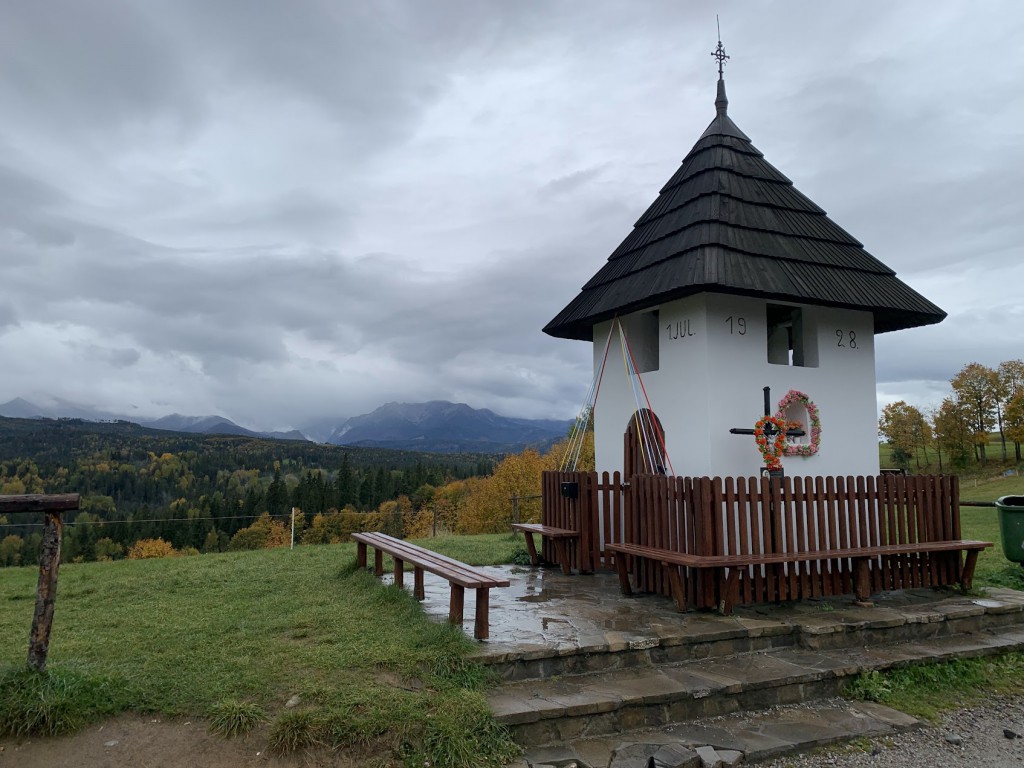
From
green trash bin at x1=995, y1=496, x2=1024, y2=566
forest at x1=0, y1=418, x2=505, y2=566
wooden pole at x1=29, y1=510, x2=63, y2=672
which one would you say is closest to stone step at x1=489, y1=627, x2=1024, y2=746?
wooden pole at x1=29, y1=510, x2=63, y2=672

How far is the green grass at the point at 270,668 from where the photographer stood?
4090mm

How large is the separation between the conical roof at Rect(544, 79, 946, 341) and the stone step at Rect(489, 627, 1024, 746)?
13.2ft

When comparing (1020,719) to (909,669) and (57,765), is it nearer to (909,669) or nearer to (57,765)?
(909,669)

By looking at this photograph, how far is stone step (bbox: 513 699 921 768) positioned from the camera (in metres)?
4.18

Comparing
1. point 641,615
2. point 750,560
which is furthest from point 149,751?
point 750,560

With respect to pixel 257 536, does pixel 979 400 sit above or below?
above

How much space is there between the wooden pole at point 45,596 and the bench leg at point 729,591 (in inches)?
219

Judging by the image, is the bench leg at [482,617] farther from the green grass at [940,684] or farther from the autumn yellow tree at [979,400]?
the autumn yellow tree at [979,400]

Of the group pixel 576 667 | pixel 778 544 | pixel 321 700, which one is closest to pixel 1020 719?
pixel 778 544

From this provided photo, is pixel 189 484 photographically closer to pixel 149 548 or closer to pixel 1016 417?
pixel 149 548

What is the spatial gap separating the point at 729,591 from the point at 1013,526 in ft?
15.5

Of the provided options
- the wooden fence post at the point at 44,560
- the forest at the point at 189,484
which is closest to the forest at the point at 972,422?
the forest at the point at 189,484

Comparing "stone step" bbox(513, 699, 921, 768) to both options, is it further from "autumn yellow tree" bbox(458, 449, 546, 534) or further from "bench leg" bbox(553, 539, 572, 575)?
"autumn yellow tree" bbox(458, 449, 546, 534)

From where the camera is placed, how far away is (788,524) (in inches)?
273
